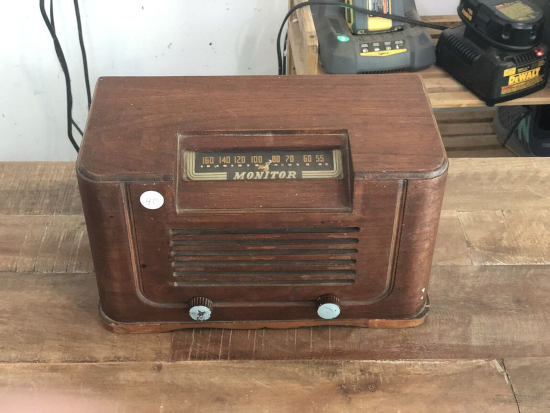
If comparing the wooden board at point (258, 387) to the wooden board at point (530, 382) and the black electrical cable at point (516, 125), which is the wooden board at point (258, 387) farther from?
the black electrical cable at point (516, 125)

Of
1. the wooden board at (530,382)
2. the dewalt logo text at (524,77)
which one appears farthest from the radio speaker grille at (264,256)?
the dewalt logo text at (524,77)

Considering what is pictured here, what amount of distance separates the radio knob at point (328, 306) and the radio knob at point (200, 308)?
14cm

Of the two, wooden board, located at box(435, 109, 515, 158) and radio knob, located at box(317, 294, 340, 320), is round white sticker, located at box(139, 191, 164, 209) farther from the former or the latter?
wooden board, located at box(435, 109, 515, 158)

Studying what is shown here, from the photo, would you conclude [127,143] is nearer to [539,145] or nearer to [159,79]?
[159,79]

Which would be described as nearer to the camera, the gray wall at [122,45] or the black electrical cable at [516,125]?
the gray wall at [122,45]

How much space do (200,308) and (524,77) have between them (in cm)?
100

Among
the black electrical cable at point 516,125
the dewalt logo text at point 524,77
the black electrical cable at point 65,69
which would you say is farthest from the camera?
the black electrical cable at point 516,125

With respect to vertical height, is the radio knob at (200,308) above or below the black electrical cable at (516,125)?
above

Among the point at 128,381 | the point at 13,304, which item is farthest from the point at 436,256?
the point at 13,304

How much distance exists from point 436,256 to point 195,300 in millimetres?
377

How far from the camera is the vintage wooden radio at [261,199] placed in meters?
0.73

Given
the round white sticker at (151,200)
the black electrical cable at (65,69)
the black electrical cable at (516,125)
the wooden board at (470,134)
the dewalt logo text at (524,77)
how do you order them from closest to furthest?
the round white sticker at (151,200) < the dewalt logo text at (524,77) < the black electrical cable at (65,69) < the black electrical cable at (516,125) < the wooden board at (470,134)

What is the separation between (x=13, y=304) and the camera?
0.87 metres

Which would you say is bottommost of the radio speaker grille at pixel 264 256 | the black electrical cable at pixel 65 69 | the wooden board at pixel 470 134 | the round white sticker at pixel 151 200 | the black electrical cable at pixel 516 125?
the wooden board at pixel 470 134
